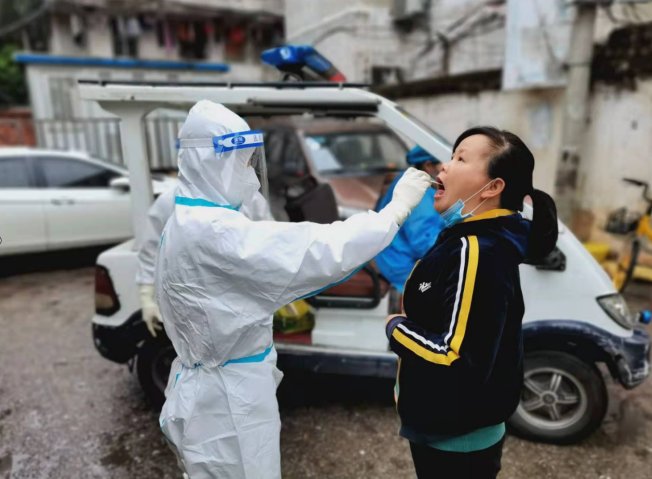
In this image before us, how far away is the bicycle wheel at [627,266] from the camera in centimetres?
472

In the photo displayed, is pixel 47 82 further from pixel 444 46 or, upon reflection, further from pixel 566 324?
pixel 566 324

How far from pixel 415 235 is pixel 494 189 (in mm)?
1424

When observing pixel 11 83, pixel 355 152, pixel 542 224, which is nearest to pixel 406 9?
pixel 355 152

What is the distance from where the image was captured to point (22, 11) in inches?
749

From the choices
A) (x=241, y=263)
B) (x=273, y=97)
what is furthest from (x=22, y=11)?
(x=241, y=263)

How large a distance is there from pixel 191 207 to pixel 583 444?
8.77ft

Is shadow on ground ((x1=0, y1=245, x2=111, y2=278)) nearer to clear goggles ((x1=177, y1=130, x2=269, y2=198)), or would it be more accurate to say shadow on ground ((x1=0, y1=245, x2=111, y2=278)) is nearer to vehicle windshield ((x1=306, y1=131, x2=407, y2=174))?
vehicle windshield ((x1=306, y1=131, x2=407, y2=174))

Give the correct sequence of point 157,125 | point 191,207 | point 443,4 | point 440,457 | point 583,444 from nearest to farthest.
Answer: point 440,457
point 191,207
point 583,444
point 443,4
point 157,125

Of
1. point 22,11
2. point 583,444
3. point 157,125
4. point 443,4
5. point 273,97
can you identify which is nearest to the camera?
point 273,97

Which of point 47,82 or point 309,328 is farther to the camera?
point 47,82

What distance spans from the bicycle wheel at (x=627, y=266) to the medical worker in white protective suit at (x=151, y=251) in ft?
12.7

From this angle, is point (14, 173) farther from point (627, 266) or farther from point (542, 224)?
point (627, 266)

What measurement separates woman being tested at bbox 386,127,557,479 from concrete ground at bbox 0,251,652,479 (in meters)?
1.37

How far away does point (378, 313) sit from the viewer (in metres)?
2.95
